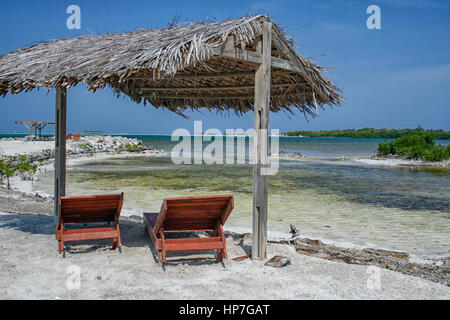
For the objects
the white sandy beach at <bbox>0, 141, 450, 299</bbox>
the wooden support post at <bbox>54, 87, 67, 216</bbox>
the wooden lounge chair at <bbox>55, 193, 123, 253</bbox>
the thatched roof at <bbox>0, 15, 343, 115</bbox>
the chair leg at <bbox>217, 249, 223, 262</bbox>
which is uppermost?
the thatched roof at <bbox>0, 15, 343, 115</bbox>

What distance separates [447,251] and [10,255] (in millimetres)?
5798

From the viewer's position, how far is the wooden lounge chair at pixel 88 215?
13.0 ft

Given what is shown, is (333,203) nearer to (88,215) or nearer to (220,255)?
(220,255)

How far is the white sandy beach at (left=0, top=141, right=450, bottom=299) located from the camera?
3078 millimetres

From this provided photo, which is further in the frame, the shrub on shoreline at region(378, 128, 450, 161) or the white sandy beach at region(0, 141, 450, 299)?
the shrub on shoreline at region(378, 128, 450, 161)

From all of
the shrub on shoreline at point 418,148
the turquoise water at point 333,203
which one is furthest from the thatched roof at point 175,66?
the shrub on shoreline at point 418,148

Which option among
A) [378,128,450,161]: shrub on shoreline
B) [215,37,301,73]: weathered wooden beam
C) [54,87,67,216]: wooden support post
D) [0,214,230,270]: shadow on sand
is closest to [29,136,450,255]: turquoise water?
[0,214,230,270]: shadow on sand

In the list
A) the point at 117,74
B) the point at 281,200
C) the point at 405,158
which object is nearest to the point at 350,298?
the point at 117,74

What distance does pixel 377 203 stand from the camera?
9977mm

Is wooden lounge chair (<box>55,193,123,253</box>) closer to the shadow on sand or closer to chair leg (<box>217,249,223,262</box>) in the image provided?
the shadow on sand

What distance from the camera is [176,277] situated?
11.2ft

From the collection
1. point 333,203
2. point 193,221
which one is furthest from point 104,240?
point 333,203

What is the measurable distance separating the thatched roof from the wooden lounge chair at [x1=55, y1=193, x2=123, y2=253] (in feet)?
4.06

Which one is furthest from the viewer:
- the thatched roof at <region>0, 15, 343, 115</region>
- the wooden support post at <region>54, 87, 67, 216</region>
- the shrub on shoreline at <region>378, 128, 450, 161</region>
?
the shrub on shoreline at <region>378, 128, 450, 161</region>
